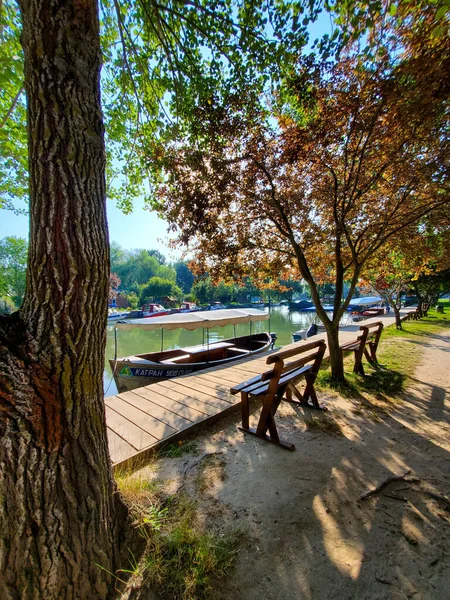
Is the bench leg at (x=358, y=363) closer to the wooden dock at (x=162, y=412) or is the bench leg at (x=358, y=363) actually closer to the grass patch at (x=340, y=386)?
the grass patch at (x=340, y=386)

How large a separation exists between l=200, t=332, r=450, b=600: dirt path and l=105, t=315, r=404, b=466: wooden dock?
44 centimetres

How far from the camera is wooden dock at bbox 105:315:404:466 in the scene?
3018 millimetres

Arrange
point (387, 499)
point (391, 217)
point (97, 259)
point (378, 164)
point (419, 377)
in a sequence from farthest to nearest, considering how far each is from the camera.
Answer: point (419, 377), point (391, 217), point (378, 164), point (387, 499), point (97, 259)

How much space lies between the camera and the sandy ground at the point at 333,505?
1.56 meters

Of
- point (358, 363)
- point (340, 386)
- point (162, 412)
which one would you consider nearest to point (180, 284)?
point (358, 363)

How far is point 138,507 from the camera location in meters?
1.96

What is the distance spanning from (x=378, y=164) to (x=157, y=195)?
4.26 m

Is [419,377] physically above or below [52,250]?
below

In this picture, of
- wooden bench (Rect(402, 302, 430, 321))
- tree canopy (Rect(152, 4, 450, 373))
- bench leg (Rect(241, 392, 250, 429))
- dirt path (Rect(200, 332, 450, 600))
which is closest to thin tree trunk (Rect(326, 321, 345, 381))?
tree canopy (Rect(152, 4, 450, 373))

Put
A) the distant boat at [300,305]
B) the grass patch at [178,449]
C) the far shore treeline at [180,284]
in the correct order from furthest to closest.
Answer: the distant boat at [300,305]
the far shore treeline at [180,284]
the grass patch at [178,449]

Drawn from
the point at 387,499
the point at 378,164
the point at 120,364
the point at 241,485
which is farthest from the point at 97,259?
the point at 120,364

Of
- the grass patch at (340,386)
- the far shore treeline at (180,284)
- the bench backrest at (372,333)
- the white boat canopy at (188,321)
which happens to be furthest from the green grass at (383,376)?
the white boat canopy at (188,321)

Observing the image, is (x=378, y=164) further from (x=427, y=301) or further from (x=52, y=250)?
(x=427, y=301)

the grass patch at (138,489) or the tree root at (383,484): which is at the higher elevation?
the grass patch at (138,489)
